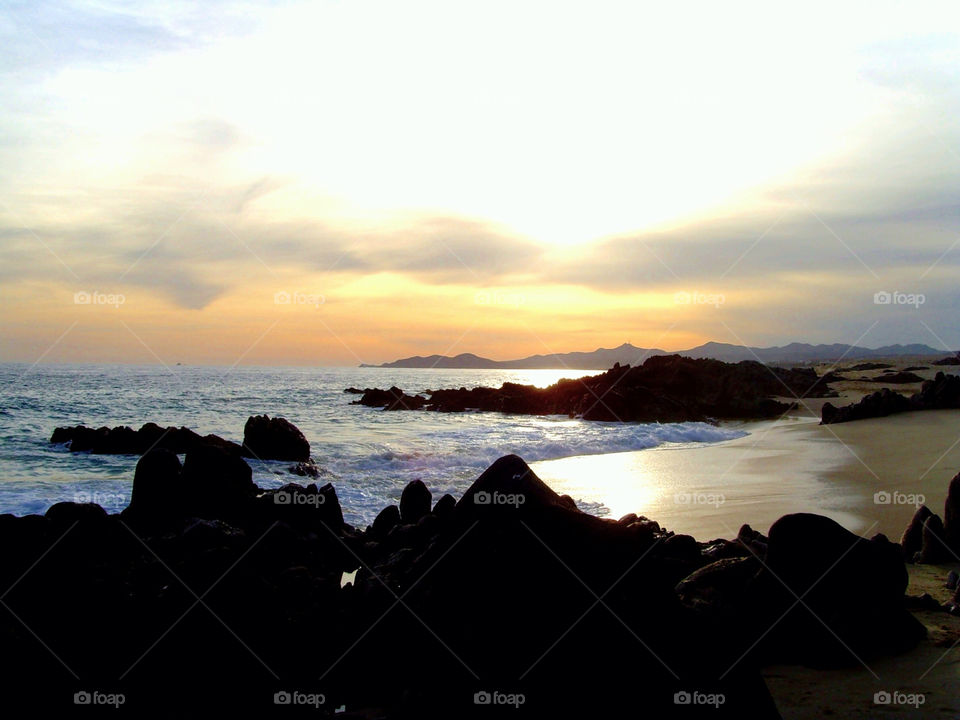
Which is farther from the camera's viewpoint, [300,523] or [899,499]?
[899,499]

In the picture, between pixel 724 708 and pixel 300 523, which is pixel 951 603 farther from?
pixel 300 523

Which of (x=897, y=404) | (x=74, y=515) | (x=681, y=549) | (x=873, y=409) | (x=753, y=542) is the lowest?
(x=753, y=542)

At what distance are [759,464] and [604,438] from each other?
10.3 meters

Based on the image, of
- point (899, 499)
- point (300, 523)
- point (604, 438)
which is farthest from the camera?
point (604, 438)

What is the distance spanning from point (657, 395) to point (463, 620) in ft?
125

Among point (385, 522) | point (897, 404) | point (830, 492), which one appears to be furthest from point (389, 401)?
point (385, 522)

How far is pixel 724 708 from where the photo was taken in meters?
5.16

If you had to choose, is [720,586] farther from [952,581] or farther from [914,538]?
[914,538]

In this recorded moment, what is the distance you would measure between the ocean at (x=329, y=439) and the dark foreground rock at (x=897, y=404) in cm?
463

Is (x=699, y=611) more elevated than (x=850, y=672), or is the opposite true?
(x=699, y=611)

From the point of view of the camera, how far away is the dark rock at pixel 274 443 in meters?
22.9

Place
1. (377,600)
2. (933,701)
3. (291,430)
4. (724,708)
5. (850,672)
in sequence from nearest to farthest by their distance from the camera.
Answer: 1. (724,708)
2. (933,701)
3. (850,672)
4. (377,600)
5. (291,430)

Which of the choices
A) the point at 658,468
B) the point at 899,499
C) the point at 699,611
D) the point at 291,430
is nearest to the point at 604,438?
the point at 658,468

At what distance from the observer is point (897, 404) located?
1210 inches
